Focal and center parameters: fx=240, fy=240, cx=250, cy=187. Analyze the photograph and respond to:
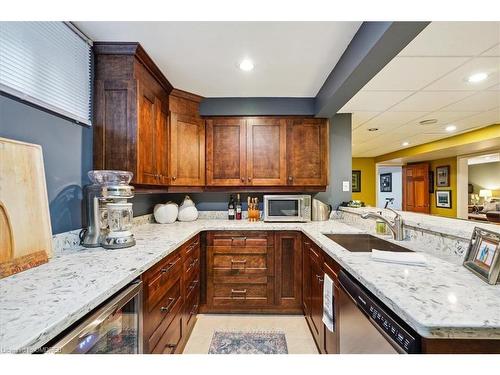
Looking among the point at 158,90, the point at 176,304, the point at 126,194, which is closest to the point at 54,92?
the point at 126,194

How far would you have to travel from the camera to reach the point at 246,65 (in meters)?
1.99

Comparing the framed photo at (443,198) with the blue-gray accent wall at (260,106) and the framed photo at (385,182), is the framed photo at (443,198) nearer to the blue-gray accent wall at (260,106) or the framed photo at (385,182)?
the framed photo at (385,182)

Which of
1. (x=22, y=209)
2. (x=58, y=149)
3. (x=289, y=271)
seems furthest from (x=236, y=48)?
(x=289, y=271)

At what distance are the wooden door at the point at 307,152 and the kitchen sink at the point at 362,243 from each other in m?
0.87

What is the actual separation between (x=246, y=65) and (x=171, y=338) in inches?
83.5

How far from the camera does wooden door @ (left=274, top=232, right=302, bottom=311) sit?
95.3 inches

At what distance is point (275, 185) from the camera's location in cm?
279

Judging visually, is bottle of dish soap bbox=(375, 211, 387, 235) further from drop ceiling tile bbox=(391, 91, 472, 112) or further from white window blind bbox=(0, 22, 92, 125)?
white window blind bbox=(0, 22, 92, 125)

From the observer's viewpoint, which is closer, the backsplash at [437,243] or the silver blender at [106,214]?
the backsplash at [437,243]

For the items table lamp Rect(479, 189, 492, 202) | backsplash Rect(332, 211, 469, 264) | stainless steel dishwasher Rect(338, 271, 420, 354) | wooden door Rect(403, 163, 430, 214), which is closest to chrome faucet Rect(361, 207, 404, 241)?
backsplash Rect(332, 211, 469, 264)

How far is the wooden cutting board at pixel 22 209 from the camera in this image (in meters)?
1.06

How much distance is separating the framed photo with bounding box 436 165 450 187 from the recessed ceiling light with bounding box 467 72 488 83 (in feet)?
15.5

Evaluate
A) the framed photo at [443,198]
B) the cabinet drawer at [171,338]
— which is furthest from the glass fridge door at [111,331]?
the framed photo at [443,198]

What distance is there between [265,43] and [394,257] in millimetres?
1603
